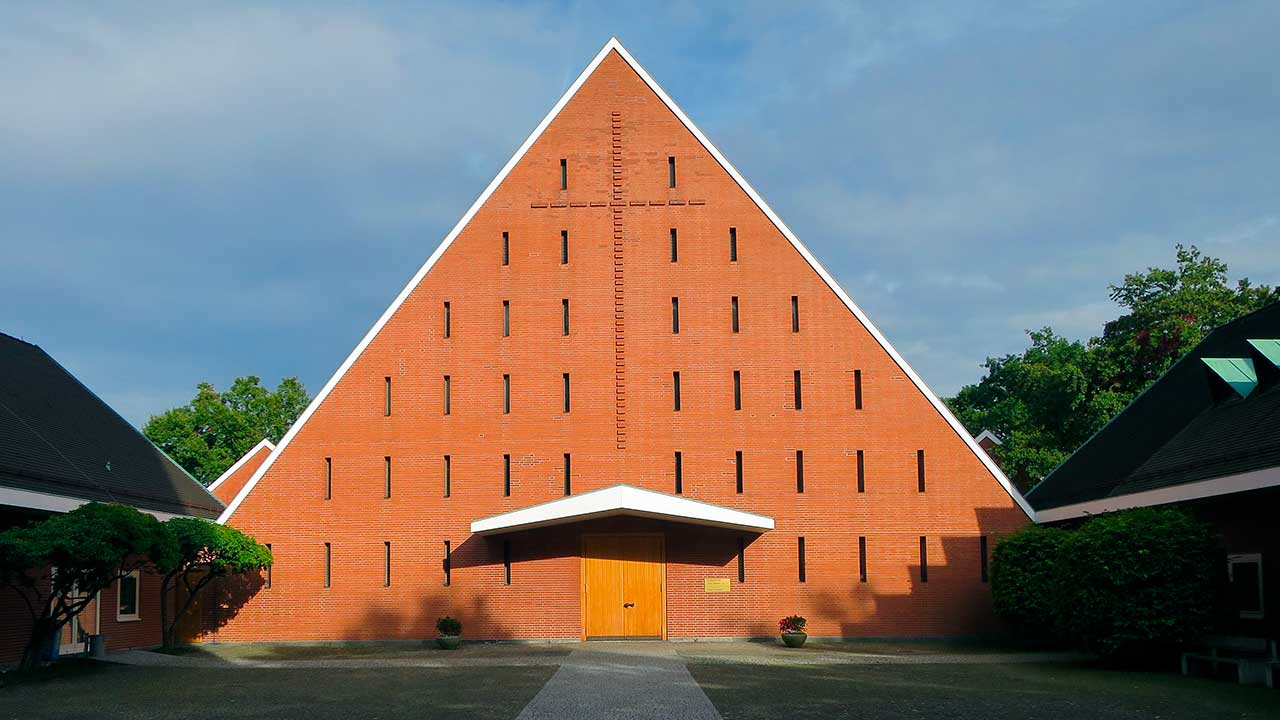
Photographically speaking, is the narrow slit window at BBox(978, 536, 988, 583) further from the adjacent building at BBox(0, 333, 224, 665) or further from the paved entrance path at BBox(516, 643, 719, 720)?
the adjacent building at BBox(0, 333, 224, 665)

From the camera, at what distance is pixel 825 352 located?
2806 cm

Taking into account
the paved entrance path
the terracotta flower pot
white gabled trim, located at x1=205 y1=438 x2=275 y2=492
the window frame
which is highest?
white gabled trim, located at x1=205 y1=438 x2=275 y2=492

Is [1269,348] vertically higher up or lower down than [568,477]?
higher up

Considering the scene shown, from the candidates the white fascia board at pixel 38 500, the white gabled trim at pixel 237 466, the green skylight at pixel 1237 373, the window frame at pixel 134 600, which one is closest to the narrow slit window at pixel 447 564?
the window frame at pixel 134 600

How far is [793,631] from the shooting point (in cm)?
2558

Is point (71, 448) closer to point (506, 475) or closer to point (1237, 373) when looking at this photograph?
point (506, 475)

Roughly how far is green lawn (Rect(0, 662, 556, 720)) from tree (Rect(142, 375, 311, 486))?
32481mm

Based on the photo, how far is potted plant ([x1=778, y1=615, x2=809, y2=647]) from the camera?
25406mm

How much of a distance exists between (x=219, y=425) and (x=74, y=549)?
37000 millimetres

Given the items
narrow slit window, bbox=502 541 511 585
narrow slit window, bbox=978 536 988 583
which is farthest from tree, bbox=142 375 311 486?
narrow slit window, bbox=978 536 988 583

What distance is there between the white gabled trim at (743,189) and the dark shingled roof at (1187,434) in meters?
2.09

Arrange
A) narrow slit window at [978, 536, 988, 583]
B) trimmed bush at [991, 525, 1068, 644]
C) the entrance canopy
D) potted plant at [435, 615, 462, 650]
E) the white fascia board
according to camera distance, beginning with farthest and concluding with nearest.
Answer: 1. narrow slit window at [978, 536, 988, 583]
2. potted plant at [435, 615, 462, 650]
3. the entrance canopy
4. trimmed bush at [991, 525, 1068, 644]
5. the white fascia board

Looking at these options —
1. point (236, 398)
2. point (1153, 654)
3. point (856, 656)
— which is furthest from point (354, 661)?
point (236, 398)

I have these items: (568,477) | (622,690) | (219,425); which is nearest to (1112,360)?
(568,477)
